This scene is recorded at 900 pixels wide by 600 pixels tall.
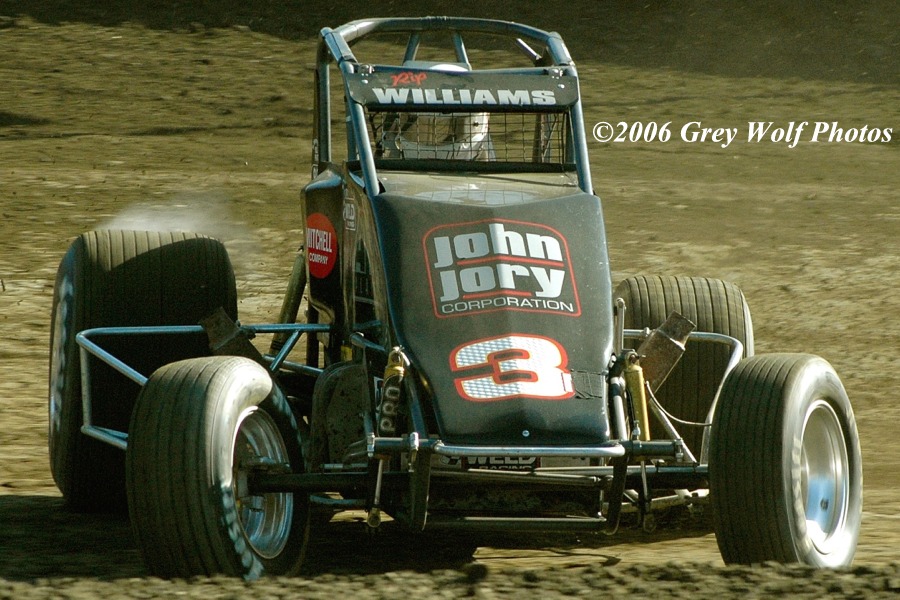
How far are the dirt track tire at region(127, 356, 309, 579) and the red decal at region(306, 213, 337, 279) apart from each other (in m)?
1.51

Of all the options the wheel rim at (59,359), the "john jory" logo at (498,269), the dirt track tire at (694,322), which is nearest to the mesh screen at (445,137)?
the dirt track tire at (694,322)

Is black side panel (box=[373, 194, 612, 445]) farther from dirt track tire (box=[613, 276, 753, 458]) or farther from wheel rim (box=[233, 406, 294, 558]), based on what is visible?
dirt track tire (box=[613, 276, 753, 458])

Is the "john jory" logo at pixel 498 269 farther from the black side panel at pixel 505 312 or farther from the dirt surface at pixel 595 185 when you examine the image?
the dirt surface at pixel 595 185

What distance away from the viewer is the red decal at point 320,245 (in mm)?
5980

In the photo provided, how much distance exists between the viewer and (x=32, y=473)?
645 centimetres

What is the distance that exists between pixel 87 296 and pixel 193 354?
0.48 meters

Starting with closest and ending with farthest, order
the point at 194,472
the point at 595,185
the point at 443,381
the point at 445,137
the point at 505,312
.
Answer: the point at 194,472, the point at 443,381, the point at 505,312, the point at 445,137, the point at 595,185

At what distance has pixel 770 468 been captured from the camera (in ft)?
14.4

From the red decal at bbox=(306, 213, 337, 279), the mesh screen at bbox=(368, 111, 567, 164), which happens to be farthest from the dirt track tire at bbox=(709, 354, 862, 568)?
the red decal at bbox=(306, 213, 337, 279)

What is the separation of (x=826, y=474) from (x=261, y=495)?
5.83 feet

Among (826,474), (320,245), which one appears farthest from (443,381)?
(320,245)

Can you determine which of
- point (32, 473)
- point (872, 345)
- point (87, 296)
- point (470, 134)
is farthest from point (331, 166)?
point (872, 345)

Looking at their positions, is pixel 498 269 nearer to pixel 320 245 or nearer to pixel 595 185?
pixel 320 245

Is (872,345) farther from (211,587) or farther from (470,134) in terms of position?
(211,587)
